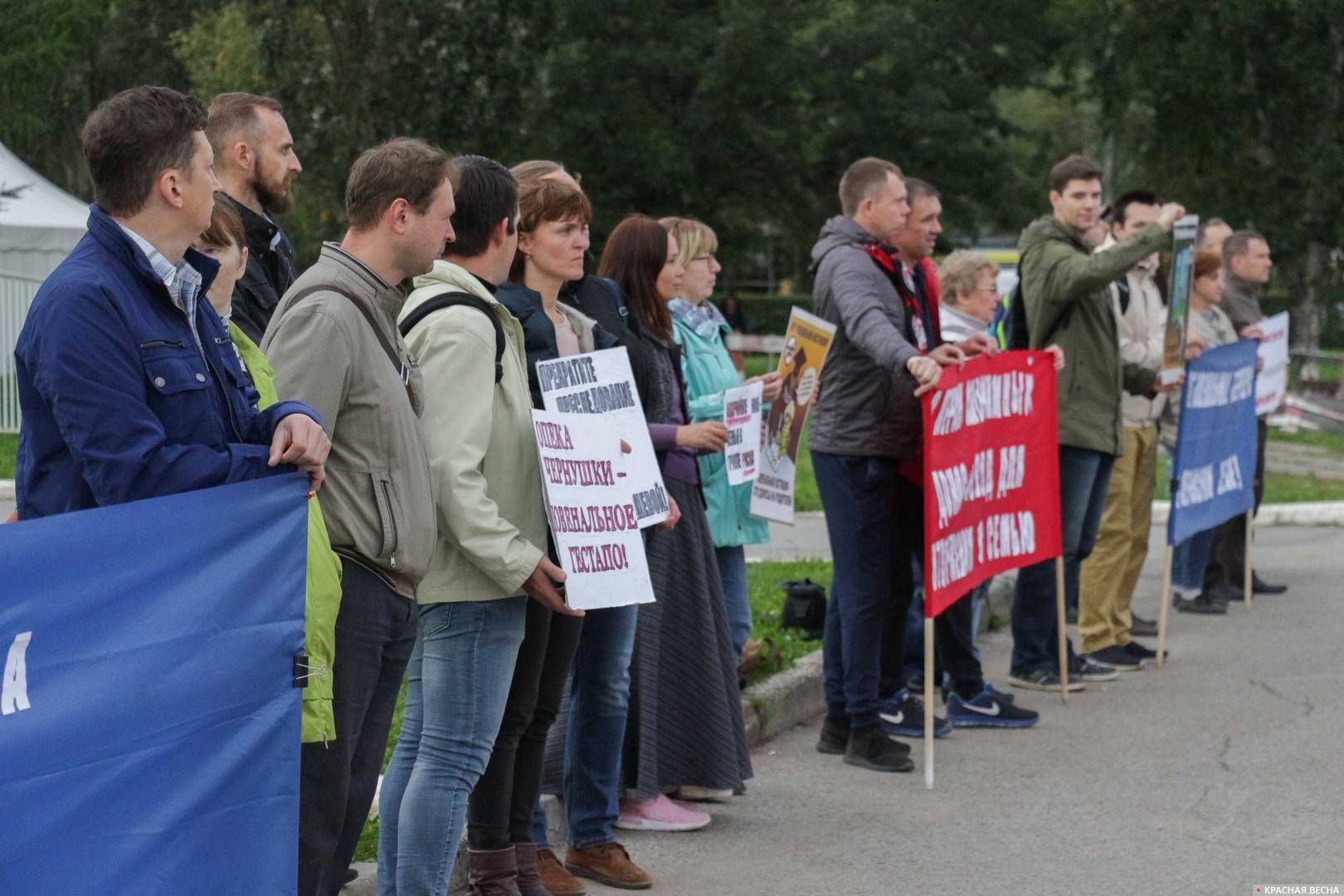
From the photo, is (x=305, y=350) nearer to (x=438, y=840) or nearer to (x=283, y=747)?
(x=283, y=747)

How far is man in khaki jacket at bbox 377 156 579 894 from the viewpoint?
4199 mm

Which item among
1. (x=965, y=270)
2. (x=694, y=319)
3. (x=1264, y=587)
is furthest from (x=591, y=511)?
(x=1264, y=587)

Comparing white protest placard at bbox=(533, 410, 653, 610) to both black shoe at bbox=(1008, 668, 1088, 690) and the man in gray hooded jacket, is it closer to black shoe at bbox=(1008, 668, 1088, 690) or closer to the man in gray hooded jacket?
the man in gray hooded jacket

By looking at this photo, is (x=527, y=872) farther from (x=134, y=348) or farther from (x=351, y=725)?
(x=134, y=348)

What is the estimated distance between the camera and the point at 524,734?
15.8 ft

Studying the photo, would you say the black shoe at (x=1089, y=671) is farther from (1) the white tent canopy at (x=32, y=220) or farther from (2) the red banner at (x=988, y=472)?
(1) the white tent canopy at (x=32, y=220)

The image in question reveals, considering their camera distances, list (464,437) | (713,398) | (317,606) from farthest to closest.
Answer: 1. (713,398)
2. (464,437)
3. (317,606)

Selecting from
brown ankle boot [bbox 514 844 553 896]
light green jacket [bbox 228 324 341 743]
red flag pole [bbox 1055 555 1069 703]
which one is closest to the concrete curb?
red flag pole [bbox 1055 555 1069 703]

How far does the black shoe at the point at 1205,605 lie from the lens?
1037 centimetres

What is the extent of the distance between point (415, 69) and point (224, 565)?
956 inches

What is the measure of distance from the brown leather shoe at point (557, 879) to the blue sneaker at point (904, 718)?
2.33m

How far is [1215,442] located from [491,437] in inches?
251

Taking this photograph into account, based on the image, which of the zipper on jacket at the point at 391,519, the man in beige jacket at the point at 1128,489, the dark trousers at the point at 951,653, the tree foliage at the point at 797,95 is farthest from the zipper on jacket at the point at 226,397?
the tree foliage at the point at 797,95

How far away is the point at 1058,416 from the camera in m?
7.98
